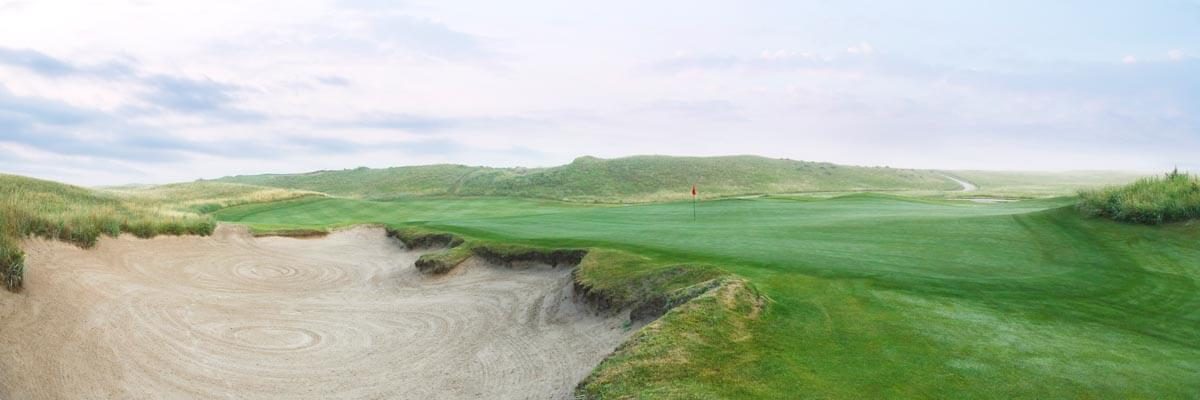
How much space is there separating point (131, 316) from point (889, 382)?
13.8m

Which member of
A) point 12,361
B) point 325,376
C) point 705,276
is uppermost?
point 705,276

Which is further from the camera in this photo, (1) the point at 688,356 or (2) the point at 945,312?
(2) the point at 945,312

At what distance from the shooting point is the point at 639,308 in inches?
443

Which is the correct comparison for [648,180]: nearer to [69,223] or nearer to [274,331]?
[274,331]

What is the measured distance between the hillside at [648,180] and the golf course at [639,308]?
163 ft

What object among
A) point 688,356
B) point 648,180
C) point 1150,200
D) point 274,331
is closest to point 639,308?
point 688,356

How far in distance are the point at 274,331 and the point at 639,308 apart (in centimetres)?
840

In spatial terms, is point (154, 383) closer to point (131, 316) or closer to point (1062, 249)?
point (131, 316)

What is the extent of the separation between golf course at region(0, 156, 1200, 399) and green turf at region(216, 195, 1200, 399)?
0.05m

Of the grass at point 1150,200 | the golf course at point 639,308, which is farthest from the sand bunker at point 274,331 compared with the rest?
Answer: the grass at point 1150,200

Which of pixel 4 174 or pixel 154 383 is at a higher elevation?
pixel 4 174

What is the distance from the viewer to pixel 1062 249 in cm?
1413

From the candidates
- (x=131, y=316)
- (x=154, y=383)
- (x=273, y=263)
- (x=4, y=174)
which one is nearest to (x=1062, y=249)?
(x=154, y=383)

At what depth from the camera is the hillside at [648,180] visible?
76312mm
